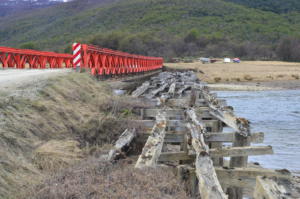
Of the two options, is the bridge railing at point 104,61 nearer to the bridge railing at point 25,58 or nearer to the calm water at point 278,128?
the bridge railing at point 25,58

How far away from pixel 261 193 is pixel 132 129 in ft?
10.4

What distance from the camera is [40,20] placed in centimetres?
11612

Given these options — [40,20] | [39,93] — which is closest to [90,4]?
[40,20]

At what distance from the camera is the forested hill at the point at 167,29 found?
7631 centimetres

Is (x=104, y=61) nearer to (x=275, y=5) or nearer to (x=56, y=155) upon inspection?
(x=56, y=155)

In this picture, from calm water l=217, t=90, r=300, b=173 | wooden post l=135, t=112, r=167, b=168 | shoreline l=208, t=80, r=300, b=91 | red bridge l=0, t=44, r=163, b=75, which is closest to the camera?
wooden post l=135, t=112, r=167, b=168

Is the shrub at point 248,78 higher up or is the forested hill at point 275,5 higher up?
the forested hill at point 275,5

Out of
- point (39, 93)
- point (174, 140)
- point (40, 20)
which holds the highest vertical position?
point (40, 20)

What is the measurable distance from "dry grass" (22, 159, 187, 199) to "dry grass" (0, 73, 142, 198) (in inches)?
17.5

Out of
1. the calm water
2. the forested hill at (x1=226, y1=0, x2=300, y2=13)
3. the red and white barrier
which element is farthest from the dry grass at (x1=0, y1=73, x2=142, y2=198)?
the forested hill at (x1=226, y1=0, x2=300, y2=13)

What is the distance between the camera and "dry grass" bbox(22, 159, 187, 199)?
3191 mm

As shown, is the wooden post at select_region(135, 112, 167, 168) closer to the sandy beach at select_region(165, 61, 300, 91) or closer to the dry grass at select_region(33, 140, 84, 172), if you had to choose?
the dry grass at select_region(33, 140, 84, 172)

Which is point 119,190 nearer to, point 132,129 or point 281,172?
point 281,172

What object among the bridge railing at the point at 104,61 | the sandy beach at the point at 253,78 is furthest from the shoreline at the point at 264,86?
the bridge railing at the point at 104,61
